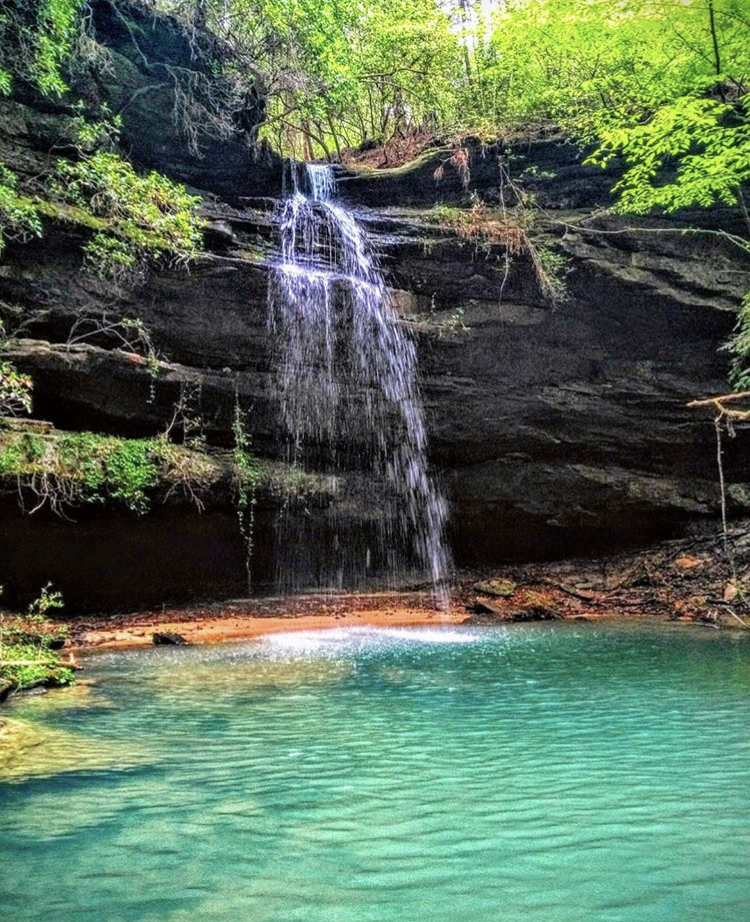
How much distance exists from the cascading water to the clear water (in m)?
7.06

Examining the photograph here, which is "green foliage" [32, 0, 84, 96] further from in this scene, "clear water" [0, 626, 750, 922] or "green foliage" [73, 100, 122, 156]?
A: "clear water" [0, 626, 750, 922]

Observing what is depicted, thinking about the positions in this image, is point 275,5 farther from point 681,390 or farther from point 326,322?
point 681,390

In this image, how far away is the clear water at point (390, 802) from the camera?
99.3 inches

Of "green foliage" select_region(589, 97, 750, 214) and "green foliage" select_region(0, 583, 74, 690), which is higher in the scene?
"green foliage" select_region(589, 97, 750, 214)

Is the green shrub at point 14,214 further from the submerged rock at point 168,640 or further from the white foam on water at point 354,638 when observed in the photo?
the white foam on water at point 354,638

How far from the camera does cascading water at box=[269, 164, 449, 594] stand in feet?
42.2

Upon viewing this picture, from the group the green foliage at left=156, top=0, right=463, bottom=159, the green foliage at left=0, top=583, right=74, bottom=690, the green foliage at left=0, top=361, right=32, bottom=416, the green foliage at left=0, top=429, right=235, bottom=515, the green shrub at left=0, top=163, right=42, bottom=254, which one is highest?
the green foliage at left=156, top=0, right=463, bottom=159

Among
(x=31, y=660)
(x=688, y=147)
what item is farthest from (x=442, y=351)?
(x=31, y=660)

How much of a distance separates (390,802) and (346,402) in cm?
1026

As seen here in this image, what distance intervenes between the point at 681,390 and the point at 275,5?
34.4 feet

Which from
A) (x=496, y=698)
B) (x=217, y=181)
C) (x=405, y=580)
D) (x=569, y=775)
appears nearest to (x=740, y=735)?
(x=569, y=775)

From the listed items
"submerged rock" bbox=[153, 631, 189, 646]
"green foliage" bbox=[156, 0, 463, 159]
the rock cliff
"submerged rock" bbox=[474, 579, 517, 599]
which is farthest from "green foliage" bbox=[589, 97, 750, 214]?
"submerged rock" bbox=[153, 631, 189, 646]

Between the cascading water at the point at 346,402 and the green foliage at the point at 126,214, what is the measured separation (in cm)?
195

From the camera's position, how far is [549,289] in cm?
1318
